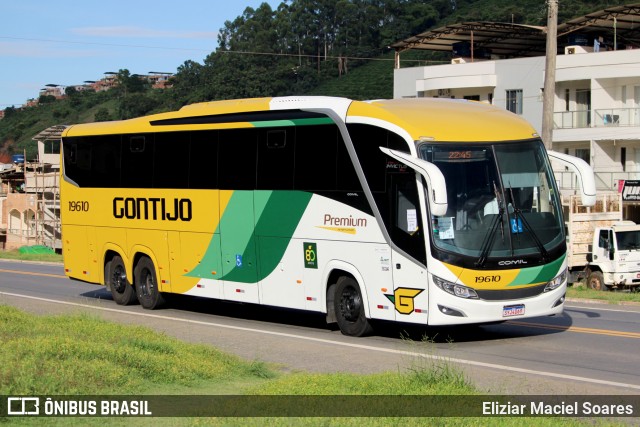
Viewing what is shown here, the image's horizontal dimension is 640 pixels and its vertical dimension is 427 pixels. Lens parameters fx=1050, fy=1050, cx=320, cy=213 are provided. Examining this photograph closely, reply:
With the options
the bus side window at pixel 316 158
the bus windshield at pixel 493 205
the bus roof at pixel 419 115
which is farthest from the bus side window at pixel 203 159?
the bus windshield at pixel 493 205

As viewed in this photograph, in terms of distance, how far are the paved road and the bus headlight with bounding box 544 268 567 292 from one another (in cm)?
84

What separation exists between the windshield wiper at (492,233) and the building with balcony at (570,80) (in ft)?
93.2

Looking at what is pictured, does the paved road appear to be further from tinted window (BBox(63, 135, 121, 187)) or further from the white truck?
the white truck

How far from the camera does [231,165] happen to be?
19.4 metres

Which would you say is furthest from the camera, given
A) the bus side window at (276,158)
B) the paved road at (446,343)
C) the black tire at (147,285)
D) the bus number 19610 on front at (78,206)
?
the bus number 19610 on front at (78,206)

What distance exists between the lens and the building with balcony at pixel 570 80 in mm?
50062

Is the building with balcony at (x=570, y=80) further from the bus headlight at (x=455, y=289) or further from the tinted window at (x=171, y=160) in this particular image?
the bus headlight at (x=455, y=289)

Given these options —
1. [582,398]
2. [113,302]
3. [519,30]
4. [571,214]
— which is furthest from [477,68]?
[582,398]

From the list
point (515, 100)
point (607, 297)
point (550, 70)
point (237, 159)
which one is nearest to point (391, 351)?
point (237, 159)

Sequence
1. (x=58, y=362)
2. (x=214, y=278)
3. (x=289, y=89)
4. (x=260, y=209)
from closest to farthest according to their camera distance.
→ 1. (x=58, y=362)
2. (x=260, y=209)
3. (x=214, y=278)
4. (x=289, y=89)

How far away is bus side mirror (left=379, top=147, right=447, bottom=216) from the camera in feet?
47.6

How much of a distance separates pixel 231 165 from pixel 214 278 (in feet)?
7.34

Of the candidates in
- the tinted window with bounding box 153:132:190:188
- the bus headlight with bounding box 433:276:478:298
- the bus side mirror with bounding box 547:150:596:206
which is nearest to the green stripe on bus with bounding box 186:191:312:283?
the tinted window with bounding box 153:132:190:188

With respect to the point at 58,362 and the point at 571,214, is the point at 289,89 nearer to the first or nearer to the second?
the point at 571,214
